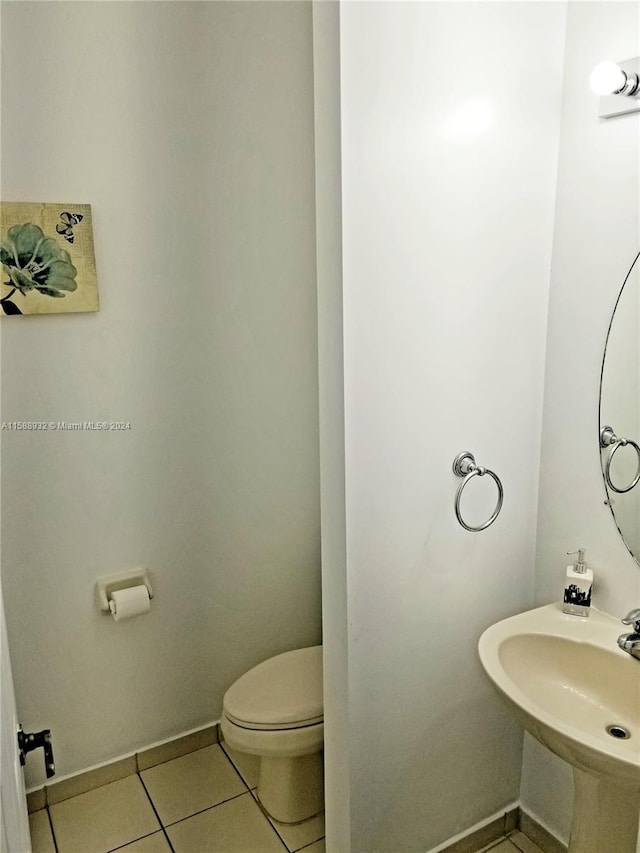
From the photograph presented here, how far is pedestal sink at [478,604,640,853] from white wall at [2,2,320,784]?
3.12 feet

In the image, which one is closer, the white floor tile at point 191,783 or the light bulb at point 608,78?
the light bulb at point 608,78

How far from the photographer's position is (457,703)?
1.68 metres

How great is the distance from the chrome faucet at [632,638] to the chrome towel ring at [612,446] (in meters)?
0.26

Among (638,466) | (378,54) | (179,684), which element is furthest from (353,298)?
(179,684)

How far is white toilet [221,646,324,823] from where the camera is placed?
6.04 ft

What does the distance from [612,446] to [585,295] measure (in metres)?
0.34

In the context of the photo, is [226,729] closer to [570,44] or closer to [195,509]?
[195,509]

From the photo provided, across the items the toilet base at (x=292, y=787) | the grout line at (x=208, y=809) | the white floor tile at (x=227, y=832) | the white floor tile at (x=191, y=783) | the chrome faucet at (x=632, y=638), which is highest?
the chrome faucet at (x=632, y=638)

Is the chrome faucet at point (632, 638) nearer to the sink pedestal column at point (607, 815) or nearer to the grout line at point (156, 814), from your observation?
the sink pedestal column at point (607, 815)

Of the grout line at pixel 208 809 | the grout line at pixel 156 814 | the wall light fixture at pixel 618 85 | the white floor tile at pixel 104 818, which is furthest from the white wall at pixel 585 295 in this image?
the white floor tile at pixel 104 818

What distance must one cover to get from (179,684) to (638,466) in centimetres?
153

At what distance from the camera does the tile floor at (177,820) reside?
6.21 ft

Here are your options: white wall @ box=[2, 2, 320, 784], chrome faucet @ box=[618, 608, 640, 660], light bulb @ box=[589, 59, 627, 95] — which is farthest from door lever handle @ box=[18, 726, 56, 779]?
light bulb @ box=[589, 59, 627, 95]

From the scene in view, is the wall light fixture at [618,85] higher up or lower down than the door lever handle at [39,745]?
higher up
